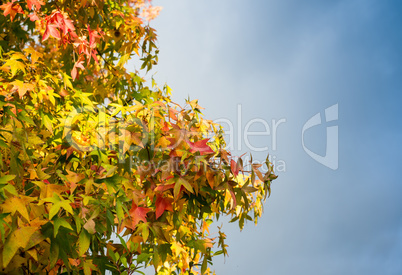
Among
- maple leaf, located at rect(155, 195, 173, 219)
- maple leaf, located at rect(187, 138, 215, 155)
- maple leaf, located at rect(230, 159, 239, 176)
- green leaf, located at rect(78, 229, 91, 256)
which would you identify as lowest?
green leaf, located at rect(78, 229, 91, 256)

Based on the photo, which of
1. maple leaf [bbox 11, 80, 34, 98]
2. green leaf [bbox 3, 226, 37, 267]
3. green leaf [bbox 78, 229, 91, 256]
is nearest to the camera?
green leaf [bbox 3, 226, 37, 267]

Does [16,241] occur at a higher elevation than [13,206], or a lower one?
lower

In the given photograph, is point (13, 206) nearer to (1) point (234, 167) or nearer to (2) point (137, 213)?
(2) point (137, 213)

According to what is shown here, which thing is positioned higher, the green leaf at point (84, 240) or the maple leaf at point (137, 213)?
the maple leaf at point (137, 213)

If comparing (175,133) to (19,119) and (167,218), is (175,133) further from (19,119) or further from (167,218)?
(19,119)

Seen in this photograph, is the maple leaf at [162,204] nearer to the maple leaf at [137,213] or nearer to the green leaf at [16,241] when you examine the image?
the maple leaf at [137,213]

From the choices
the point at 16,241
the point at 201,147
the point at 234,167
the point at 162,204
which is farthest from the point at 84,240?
the point at 234,167

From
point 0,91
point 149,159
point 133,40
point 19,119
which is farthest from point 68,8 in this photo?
point 149,159

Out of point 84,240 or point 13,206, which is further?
point 84,240

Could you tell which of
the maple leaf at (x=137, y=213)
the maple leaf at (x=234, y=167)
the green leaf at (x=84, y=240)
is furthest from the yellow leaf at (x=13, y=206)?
the maple leaf at (x=234, y=167)

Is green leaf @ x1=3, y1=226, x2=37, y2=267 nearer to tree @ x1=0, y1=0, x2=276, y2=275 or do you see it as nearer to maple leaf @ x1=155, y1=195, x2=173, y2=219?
tree @ x1=0, y1=0, x2=276, y2=275

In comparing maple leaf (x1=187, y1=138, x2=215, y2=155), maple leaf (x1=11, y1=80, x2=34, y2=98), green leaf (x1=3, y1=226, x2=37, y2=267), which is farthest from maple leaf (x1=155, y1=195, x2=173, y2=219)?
maple leaf (x1=11, y1=80, x2=34, y2=98)

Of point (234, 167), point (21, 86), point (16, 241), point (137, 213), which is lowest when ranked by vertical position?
point (16, 241)

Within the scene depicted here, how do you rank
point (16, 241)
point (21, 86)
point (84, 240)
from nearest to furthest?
point (16, 241) < point (84, 240) < point (21, 86)
